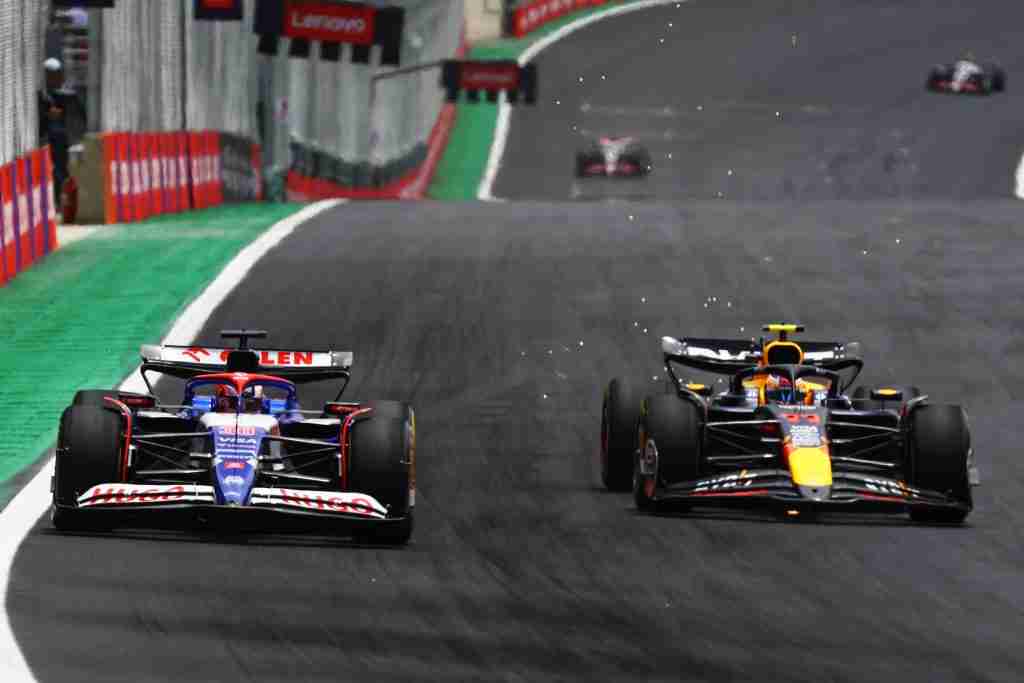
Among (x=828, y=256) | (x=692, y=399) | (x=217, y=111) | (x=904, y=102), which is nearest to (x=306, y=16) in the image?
(x=217, y=111)

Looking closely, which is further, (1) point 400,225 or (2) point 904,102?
(2) point 904,102

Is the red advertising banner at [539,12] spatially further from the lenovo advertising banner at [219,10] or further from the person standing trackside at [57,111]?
the person standing trackside at [57,111]

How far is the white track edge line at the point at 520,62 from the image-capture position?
192ft

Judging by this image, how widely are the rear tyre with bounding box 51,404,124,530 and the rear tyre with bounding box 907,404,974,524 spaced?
15.3ft

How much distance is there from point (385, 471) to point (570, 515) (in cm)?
181

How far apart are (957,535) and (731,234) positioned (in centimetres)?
1533

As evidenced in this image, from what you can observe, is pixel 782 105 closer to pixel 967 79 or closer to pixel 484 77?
pixel 967 79

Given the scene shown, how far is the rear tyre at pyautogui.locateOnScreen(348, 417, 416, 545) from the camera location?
43.7 feet

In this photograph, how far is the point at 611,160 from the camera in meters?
57.8

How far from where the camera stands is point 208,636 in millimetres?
10266

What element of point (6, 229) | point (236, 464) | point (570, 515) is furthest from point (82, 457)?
point (6, 229)

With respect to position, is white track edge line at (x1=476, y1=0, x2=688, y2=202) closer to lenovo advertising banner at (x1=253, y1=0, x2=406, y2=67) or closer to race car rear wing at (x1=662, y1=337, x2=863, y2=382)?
lenovo advertising banner at (x1=253, y1=0, x2=406, y2=67)

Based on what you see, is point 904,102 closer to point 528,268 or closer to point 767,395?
point 528,268

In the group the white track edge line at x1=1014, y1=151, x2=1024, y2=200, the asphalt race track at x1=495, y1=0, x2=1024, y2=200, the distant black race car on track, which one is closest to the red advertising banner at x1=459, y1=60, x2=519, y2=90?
the asphalt race track at x1=495, y1=0, x2=1024, y2=200
